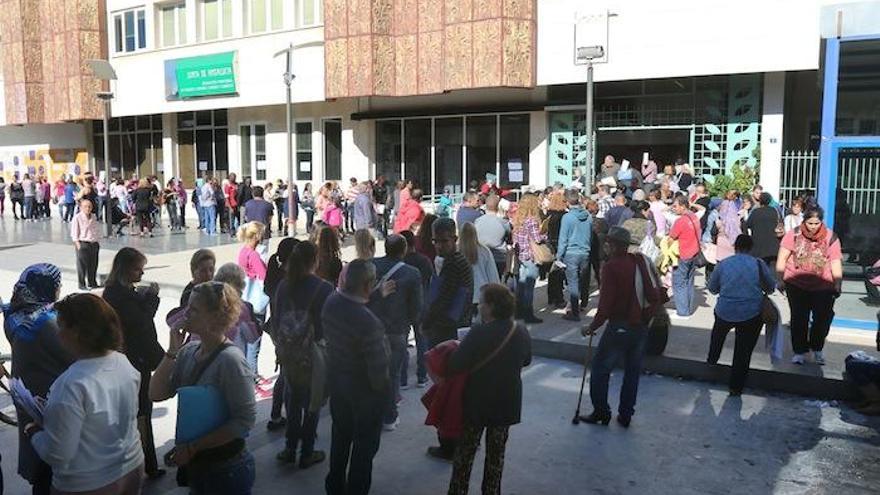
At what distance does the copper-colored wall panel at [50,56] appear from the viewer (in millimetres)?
28344

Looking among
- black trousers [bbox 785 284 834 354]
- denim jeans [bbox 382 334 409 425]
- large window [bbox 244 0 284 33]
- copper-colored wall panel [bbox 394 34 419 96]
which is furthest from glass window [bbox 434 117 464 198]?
denim jeans [bbox 382 334 409 425]

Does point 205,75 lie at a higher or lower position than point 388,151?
higher

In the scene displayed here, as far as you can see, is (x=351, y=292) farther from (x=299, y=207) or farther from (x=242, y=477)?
(x=299, y=207)


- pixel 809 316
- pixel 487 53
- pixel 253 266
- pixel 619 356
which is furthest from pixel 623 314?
pixel 487 53

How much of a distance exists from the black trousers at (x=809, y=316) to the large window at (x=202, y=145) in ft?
75.7

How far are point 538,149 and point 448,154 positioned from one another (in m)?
3.29

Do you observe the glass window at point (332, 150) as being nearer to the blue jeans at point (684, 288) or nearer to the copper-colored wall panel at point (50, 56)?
the copper-colored wall panel at point (50, 56)

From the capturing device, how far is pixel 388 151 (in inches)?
929

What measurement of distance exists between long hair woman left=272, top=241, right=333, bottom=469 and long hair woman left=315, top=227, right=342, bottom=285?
2.90 feet

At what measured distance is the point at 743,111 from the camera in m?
17.1

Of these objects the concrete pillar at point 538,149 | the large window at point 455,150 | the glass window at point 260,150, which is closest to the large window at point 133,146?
the glass window at point 260,150

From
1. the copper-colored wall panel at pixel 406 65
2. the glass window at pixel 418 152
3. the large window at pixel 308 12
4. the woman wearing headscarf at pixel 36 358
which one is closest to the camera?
the woman wearing headscarf at pixel 36 358

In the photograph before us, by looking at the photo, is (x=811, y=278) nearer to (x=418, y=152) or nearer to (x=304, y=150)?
(x=418, y=152)

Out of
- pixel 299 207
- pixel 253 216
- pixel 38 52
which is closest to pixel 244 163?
pixel 299 207
